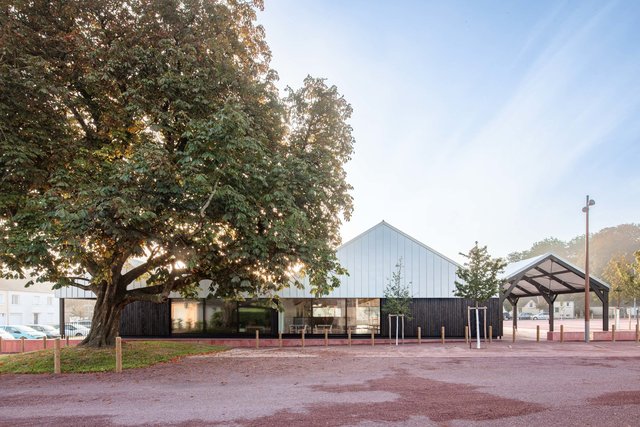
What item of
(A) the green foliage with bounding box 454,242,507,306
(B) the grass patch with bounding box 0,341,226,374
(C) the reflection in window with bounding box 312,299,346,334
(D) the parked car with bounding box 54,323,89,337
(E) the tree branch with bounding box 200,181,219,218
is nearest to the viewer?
(E) the tree branch with bounding box 200,181,219,218

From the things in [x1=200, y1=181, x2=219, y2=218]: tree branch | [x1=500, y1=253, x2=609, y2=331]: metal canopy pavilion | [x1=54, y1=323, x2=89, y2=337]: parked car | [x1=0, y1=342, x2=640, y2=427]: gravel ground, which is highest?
[x1=200, y1=181, x2=219, y2=218]: tree branch

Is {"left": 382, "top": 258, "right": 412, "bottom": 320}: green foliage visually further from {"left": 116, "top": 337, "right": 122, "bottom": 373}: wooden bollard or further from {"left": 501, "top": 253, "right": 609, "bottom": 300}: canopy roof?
{"left": 116, "top": 337, "right": 122, "bottom": 373}: wooden bollard

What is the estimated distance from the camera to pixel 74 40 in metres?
14.6

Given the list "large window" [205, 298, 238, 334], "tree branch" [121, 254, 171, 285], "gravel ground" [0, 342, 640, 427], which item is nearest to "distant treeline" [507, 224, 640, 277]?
"large window" [205, 298, 238, 334]

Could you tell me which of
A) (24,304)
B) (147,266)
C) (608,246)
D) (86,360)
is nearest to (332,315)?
(147,266)

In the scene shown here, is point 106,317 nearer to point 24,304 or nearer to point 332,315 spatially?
point 332,315

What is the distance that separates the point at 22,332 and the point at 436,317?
90.8 feet

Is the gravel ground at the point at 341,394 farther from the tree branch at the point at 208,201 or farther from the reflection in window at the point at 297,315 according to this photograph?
the reflection in window at the point at 297,315

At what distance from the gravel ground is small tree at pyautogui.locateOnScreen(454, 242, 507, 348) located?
5.14m

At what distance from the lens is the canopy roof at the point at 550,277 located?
2653 cm

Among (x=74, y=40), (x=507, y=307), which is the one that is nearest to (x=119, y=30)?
(x=74, y=40)

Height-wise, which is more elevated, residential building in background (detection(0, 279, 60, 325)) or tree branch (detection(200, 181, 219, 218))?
tree branch (detection(200, 181, 219, 218))

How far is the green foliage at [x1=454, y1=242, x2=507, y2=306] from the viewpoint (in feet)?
73.7

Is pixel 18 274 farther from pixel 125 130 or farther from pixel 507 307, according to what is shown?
pixel 507 307
